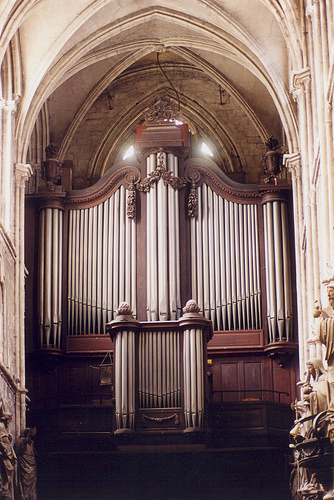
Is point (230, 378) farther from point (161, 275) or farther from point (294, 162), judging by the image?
point (294, 162)

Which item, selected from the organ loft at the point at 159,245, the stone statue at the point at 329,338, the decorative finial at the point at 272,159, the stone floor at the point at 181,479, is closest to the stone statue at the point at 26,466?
the organ loft at the point at 159,245

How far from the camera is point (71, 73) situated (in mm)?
27547

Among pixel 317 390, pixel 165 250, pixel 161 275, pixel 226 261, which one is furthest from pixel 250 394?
pixel 317 390

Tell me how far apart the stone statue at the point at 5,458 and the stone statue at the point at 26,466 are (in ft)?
4.03

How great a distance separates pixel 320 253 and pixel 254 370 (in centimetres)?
541

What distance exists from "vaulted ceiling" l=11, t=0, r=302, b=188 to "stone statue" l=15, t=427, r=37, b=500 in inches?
241

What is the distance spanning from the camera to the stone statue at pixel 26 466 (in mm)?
22719

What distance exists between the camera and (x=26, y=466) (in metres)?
22.8

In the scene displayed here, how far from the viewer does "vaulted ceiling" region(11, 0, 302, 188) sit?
25.6 meters

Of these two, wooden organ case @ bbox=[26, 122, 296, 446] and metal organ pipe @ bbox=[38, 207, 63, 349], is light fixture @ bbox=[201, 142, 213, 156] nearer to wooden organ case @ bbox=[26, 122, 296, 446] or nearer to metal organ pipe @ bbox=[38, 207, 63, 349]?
wooden organ case @ bbox=[26, 122, 296, 446]

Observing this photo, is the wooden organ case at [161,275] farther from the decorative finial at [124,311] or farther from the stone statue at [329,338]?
the stone statue at [329,338]

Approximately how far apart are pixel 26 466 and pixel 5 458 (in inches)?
95.5

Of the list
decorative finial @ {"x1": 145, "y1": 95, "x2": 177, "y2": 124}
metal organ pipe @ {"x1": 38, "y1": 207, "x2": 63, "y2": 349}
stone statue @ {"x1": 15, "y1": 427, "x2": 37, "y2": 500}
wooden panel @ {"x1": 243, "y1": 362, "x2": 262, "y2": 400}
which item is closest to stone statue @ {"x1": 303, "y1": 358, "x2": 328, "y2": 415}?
stone statue @ {"x1": 15, "y1": 427, "x2": 37, "y2": 500}

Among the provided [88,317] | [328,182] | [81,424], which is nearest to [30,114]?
[88,317]
